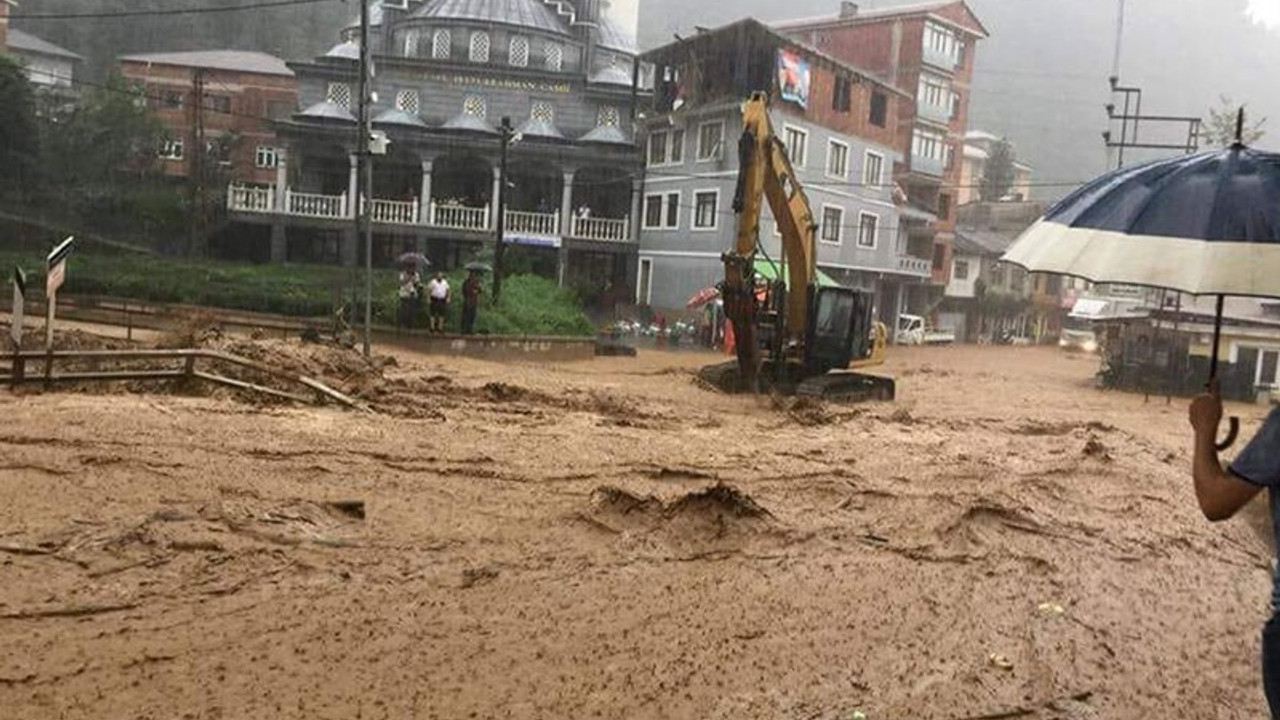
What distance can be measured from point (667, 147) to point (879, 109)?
10.0 metres

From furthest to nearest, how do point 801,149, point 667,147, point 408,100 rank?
point 408,100 → point 667,147 → point 801,149

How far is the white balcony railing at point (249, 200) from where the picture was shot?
40.2 metres

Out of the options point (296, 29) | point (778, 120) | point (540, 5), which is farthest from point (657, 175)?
point (296, 29)

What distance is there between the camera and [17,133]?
38.1 meters

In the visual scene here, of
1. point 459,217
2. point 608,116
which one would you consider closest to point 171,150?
point 459,217

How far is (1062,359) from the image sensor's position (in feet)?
158

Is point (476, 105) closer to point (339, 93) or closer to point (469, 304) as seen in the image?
point (339, 93)

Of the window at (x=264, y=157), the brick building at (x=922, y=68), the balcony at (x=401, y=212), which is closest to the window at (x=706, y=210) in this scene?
the balcony at (x=401, y=212)

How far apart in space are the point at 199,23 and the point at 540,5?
1230 inches

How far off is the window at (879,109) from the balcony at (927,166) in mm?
6901

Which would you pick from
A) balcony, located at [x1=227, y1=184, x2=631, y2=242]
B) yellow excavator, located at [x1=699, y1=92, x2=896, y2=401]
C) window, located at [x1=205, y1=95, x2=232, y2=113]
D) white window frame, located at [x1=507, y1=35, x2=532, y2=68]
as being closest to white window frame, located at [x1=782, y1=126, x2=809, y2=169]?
balcony, located at [x1=227, y1=184, x2=631, y2=242]

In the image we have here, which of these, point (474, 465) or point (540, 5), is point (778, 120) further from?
point (474, 465)

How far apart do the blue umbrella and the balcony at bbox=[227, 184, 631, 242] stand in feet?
125

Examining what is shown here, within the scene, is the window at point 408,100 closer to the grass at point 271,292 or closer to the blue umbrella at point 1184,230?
the grass at point 271,292
